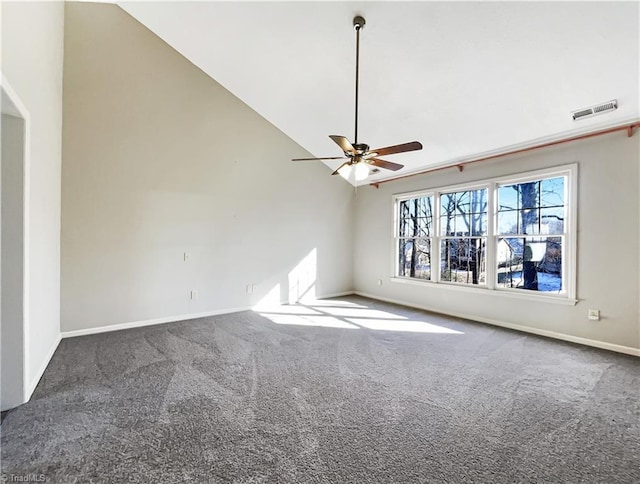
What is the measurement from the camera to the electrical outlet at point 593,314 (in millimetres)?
3600

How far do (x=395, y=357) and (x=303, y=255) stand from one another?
10.3 feet

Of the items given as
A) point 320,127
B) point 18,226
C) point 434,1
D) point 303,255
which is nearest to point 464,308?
point 303,255

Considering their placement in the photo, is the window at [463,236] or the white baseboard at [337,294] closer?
the window at [463,236]

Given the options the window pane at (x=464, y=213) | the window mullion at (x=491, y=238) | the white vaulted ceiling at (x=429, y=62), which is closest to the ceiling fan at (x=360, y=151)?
the white vaulted ceiling at (x=429, y=62)

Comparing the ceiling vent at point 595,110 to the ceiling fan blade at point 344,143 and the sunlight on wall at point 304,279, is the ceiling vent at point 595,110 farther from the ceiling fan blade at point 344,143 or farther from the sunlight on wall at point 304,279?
the sunlight on wall at point 304,279

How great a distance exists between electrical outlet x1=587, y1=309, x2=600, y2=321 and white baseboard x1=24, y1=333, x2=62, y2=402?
575 centimetres

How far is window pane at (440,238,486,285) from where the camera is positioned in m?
4.83

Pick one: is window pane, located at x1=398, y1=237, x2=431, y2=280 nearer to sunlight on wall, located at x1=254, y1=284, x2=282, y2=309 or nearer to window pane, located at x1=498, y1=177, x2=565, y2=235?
window pane, located at x1=498, y1=177, x2=565, y2=235

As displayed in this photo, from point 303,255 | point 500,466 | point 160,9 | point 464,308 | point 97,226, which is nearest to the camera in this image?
point 500,466

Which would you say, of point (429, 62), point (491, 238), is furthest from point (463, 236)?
point (429, 62)

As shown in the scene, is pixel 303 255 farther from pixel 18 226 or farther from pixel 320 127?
pixel 18 226

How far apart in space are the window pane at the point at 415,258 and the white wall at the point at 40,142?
5414 mm

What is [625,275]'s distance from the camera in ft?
11.2

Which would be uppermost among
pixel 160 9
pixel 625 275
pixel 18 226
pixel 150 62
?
pixel 160 9
